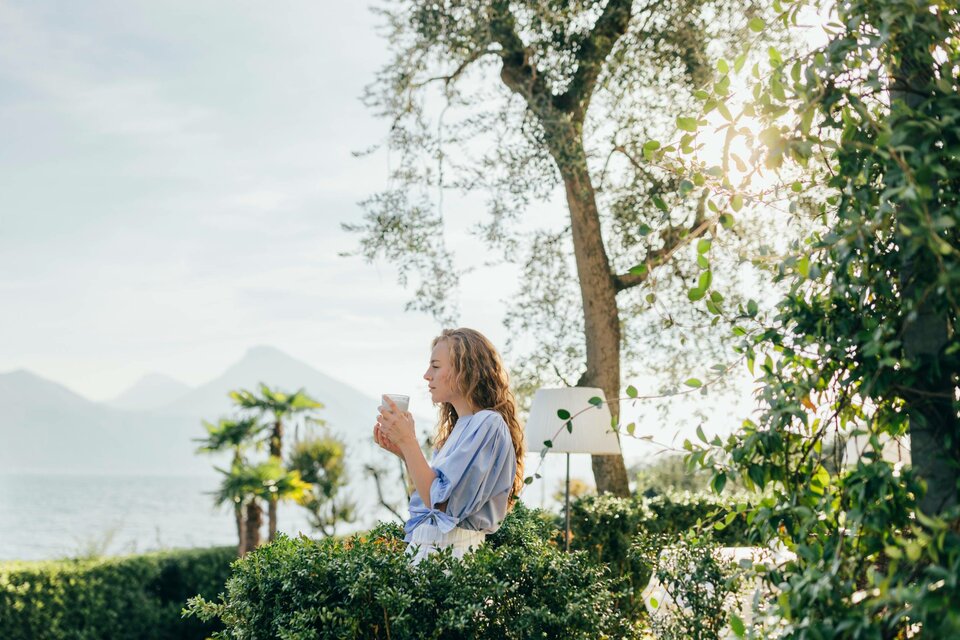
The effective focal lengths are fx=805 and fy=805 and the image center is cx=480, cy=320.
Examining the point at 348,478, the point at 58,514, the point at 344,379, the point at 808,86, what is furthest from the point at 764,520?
the point at 344,379

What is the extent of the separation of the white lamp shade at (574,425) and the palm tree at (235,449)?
14.9ft

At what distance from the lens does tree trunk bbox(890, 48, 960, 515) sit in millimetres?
1659

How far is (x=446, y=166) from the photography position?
25.4ft

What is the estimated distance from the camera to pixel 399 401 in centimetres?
295

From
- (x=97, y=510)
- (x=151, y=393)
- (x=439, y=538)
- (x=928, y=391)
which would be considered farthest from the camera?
(x=151, y=393)

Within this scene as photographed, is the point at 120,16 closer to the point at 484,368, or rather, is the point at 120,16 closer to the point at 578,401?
the point at 578,401

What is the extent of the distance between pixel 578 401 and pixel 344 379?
13025 cm

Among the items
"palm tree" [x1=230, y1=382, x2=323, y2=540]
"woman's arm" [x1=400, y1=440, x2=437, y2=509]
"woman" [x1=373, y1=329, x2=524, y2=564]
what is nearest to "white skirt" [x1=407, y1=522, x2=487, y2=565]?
"woman" [x1=373, y1=329, x2=524, y2=564]

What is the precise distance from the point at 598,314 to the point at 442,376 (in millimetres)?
4599

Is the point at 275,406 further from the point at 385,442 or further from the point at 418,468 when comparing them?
the point at 418,468

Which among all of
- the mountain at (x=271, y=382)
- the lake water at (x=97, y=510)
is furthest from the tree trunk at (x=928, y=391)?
the mountain at (x=271, y=382)

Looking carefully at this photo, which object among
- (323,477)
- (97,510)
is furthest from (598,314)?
(97,510)

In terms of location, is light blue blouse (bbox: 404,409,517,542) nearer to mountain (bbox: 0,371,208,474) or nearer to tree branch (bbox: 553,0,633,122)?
tree branch (bbox: 553,0,633,122)

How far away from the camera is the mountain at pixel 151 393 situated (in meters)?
154
